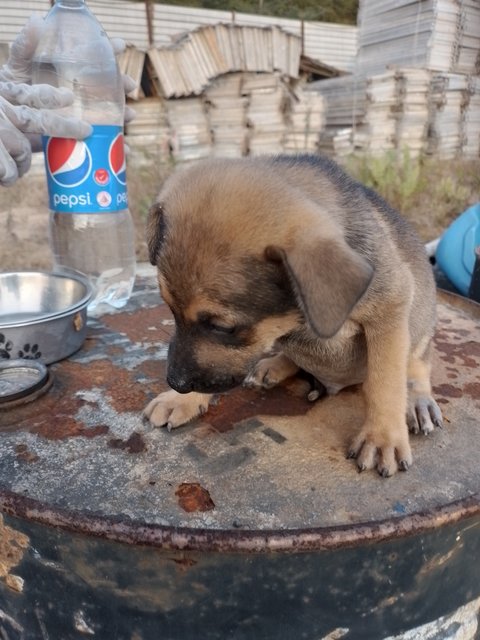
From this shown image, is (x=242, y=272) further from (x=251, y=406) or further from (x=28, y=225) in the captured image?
(x=28, y=225)

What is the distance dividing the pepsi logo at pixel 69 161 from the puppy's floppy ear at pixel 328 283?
6.21ft

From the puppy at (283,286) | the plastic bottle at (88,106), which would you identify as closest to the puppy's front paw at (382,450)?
the puppy at (283,286)

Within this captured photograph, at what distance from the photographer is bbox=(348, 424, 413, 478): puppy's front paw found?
5.93 ft

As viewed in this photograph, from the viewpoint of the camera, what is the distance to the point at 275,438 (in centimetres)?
197

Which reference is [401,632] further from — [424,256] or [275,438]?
[424,256]

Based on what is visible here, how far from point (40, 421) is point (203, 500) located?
775mm

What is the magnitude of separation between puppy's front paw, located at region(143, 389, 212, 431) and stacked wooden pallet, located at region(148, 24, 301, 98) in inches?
364

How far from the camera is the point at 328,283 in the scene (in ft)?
4.97

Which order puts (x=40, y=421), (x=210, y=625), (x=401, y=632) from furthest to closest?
(x=40, y=421) < (x=401, y=632) < (x=210, y=625)

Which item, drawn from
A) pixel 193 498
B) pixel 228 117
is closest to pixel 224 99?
pixel 228 117

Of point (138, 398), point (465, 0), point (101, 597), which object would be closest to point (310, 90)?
point (465, 0)

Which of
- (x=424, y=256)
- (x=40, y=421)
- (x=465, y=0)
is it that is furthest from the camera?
(x=465, y=0)

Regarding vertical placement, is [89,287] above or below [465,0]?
below

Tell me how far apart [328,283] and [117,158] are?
6.86 ft
